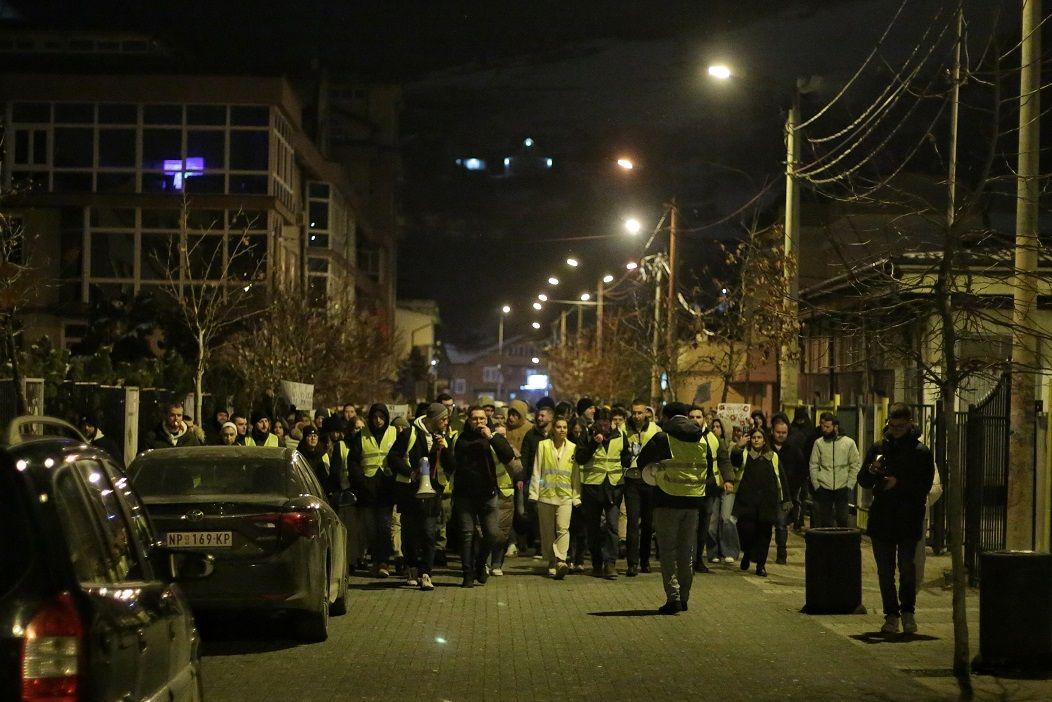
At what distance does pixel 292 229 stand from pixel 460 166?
90.6 metres

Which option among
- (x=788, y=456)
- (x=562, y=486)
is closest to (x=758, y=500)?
(x=562, y=486)

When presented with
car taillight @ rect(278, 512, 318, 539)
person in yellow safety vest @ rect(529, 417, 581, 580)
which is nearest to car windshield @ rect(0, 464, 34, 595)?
car taillight @ rect(278, 512, 318, 539)

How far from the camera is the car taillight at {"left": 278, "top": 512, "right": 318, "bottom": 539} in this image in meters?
11.2

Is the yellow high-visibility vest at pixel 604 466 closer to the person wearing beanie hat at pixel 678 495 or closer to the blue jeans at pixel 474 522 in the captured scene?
the blue jeans at pixel 474 522

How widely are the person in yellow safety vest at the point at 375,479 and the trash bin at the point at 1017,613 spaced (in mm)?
7179

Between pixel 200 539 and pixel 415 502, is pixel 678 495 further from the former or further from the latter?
pixel 200 539

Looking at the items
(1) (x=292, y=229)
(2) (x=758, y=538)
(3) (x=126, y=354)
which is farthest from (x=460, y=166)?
(2) (x=758, y=538)

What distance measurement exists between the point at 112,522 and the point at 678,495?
902cm

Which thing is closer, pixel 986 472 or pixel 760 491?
pixel 986 472

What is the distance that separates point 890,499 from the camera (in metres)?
12.2

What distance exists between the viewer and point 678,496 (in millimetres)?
13984

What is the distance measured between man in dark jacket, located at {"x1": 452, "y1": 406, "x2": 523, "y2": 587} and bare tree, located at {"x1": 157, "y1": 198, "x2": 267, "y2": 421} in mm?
10831

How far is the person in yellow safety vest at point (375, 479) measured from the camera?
16562mm

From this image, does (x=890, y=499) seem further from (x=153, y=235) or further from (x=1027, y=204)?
(x=153, y=235)
